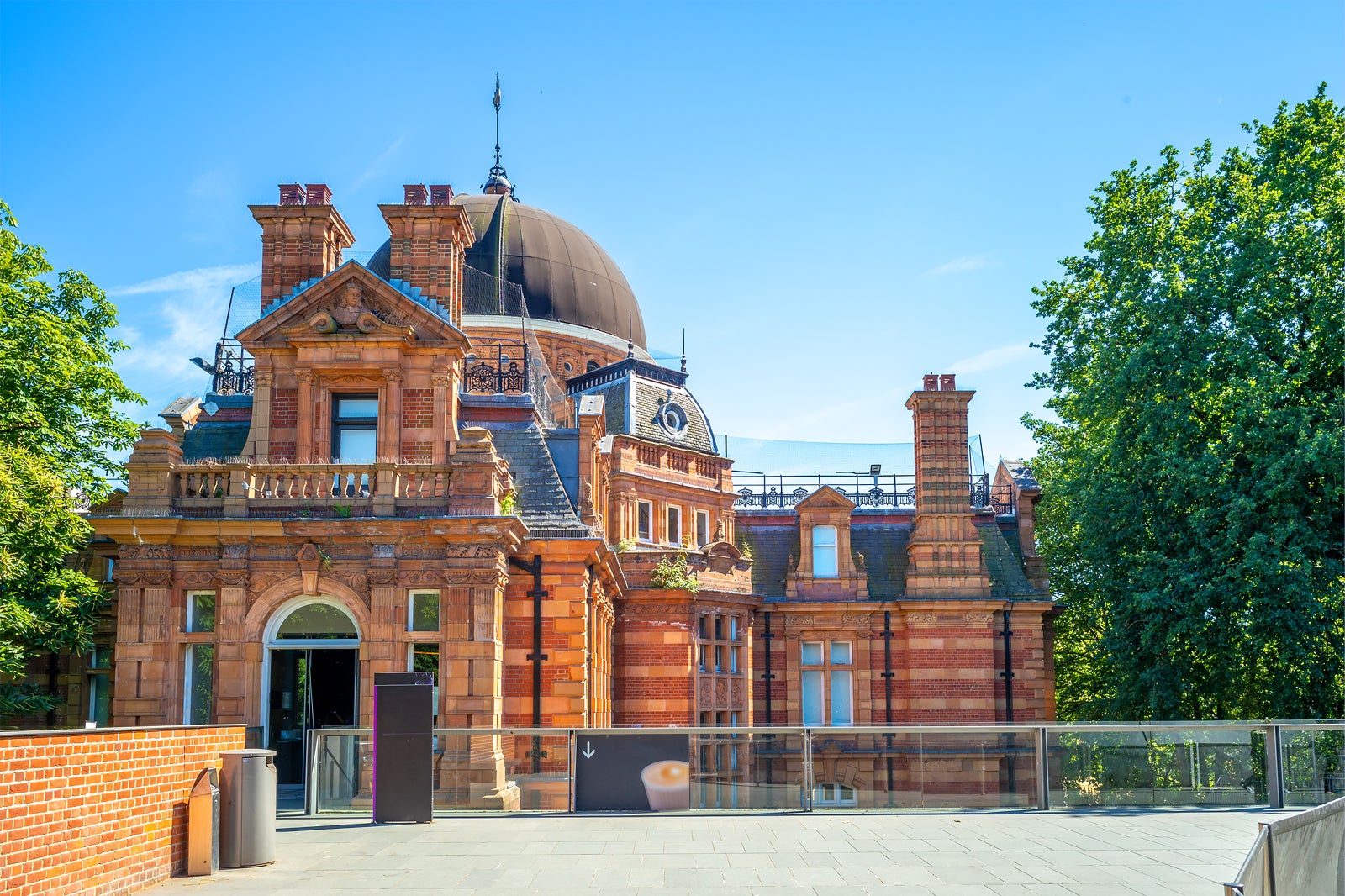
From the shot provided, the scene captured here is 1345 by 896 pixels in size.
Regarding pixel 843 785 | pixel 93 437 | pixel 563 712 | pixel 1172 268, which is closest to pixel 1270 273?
pixel 1172 268

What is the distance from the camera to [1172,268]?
25438 mm

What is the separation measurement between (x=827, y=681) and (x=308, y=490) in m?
20.0

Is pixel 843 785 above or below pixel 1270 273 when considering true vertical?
below

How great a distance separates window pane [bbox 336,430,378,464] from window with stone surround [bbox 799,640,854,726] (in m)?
17.2

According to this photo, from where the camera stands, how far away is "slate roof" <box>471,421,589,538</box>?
22.0m

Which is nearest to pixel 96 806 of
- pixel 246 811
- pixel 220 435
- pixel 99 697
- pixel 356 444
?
pixel 246 811

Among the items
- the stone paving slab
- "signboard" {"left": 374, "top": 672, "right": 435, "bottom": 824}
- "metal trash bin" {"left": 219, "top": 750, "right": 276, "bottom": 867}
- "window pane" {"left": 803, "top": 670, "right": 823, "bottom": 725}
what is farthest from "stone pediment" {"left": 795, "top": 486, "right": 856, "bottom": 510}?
"metal trash bin" {"left": 219, "top": 750, "right": 276, "bottom": 867}

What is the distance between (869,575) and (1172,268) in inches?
575

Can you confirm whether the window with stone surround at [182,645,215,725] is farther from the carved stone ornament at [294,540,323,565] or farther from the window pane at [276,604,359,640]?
the carved stone ornament at [294,540,323,565]

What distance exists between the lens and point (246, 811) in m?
12.3

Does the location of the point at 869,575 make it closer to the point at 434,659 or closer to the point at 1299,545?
the point at 1299,545

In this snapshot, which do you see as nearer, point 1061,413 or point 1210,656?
point 1210,656

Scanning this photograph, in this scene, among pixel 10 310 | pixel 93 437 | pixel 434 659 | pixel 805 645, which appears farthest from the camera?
pixel 805 645

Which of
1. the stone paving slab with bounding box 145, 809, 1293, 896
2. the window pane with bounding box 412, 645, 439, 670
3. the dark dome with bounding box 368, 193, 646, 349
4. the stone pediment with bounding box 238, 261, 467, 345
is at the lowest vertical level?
the stone paving slab with bounding box 145, 809, 1293, 896
